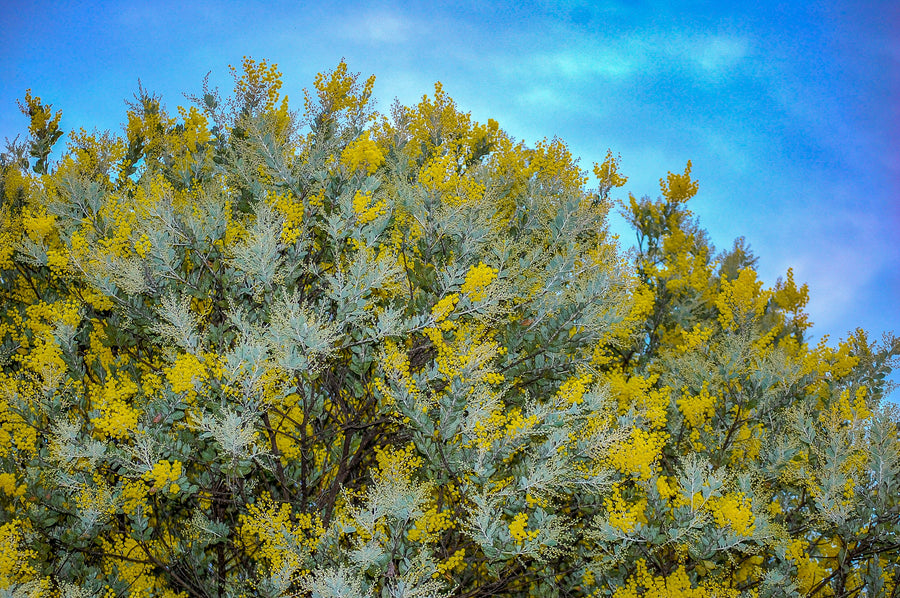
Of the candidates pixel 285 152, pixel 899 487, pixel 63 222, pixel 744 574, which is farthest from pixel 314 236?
pixel 899 487

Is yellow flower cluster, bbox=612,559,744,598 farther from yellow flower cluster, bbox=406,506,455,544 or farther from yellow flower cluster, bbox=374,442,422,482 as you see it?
yellow flower cluster, bbox=374,442,422,482

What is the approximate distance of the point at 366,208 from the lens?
607 cm

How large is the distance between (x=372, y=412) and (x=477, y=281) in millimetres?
2133

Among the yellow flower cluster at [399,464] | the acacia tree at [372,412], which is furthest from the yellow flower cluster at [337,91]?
the yellow flower cluster at [399,464]

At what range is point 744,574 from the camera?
727cm

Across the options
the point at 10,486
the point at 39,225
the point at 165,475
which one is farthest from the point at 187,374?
the point at 39,225

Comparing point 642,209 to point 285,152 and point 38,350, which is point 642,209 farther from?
point 38,350

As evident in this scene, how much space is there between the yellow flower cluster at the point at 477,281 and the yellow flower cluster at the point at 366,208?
1.21m

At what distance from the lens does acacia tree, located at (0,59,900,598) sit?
17.3 feet

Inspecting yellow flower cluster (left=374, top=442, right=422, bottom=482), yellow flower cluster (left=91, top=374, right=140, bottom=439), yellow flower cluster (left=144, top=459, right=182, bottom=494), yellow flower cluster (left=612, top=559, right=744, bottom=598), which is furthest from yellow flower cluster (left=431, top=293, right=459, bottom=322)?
yellow flower cluster (left=612, top=559, right=744, bottom=598)

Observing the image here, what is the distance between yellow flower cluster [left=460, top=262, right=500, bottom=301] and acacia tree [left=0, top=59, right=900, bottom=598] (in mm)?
25

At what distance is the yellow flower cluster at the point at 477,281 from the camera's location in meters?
5.26

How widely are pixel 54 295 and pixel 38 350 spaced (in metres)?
1.64

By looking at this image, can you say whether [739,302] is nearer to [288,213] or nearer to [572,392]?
[572,392]
